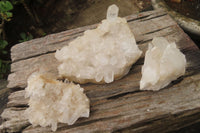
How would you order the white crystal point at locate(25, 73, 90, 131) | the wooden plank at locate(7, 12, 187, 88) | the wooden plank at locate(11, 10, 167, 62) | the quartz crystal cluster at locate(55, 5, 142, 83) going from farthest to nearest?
the wooden plank at locate(11, 10, 167, 62) < the wooden plank at locate(7, 12, 187, 88) < the quartz crystal cluster at locate(55, 5, 142, 83) < the white crystal point at locate(25, 73, 90, 131)

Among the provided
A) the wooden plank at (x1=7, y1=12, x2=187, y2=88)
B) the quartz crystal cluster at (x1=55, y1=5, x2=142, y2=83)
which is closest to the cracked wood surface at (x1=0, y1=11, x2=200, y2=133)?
the wooden plank at (x1=7, y1=12, x2=187, y2=88)

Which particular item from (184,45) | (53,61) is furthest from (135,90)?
(53,61)

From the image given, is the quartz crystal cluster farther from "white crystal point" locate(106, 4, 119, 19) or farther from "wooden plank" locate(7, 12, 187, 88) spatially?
"wooden plank" locate(7, 12, 187, 88)

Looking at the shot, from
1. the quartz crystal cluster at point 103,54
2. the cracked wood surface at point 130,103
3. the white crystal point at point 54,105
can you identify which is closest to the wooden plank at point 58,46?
the cracked wood surface at point 130,103

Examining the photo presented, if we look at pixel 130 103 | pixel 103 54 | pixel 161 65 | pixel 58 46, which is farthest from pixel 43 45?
pixel 161 65

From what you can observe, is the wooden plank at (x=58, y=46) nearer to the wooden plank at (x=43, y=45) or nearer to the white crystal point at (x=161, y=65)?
the wooden plank at (x=43, y=45)

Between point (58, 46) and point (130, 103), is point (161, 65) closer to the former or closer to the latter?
point (130, 103)
